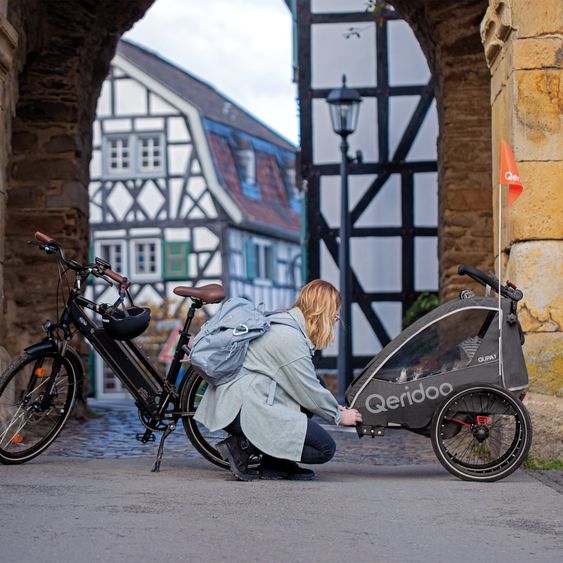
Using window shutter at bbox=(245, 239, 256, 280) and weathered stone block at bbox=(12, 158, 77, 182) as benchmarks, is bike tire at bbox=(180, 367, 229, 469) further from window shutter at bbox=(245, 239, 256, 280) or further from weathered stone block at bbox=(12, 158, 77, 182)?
window shutter at bbox=(245, 239, 256, 280)

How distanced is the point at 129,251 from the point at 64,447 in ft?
73.4

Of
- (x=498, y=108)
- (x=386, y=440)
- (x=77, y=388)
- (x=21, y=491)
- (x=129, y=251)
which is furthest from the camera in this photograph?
(x=129, y=251)

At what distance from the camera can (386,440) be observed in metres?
9.20

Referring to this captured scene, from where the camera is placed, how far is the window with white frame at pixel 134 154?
30.0 meters

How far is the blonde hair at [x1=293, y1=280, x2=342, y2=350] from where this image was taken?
614 cm

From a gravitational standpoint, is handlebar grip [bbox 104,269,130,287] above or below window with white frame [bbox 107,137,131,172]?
below

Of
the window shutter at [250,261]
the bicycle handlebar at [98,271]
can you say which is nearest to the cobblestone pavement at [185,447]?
the bicycle handlebar at [98,271]

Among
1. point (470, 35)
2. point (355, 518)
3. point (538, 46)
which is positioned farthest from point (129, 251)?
point (355, 518)

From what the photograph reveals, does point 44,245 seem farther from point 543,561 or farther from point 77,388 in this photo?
point 543,561

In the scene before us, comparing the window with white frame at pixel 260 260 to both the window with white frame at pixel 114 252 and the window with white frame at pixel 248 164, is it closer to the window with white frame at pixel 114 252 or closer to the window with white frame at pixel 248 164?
the window with white frame at pixel 248 164

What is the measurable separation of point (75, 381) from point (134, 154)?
2371 cm

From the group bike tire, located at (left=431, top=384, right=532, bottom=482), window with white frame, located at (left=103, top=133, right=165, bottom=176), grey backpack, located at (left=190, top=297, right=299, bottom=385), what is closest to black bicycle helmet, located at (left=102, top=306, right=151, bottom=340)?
grey backpack, located at (left=190, top=297, right=299, bottom=385)

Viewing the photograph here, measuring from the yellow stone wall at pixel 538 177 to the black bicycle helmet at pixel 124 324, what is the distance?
82.3 inches

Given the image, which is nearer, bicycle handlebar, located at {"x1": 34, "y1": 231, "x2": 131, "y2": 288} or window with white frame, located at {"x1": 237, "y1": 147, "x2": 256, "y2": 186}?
bicycle handlebar, located at {"x1": 34, "y1": 231, "x2": 131, "y2": 288}
